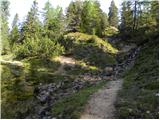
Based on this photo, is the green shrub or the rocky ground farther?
the green shrub

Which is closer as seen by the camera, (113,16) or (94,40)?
(94,40)

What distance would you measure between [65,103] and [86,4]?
5386 centimetres

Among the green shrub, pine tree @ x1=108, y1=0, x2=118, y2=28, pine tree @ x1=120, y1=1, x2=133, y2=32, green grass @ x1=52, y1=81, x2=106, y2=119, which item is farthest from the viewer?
pine tree @ x1=108, y1=0, x2=118, y2=28

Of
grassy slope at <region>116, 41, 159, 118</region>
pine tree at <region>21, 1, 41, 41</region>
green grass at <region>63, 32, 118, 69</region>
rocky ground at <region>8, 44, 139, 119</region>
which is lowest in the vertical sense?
rocky ground at <region>8, 44, 139, 119</region>

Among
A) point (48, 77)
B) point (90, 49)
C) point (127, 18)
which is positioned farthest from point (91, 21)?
point (48, 77)

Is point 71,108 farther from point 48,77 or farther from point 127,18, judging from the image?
point 127,18

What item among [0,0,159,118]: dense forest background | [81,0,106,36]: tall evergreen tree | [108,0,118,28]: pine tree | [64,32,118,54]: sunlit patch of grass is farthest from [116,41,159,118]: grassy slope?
[108,0,118,28]: pine tree

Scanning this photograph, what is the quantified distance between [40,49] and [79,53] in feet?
23.6

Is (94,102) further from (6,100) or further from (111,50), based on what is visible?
(111,50)

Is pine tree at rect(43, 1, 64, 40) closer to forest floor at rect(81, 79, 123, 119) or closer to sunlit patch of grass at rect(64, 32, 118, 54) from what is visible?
sunlit patch of grass at rect(64, 32, 118, 54)

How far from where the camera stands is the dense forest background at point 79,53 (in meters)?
25.5

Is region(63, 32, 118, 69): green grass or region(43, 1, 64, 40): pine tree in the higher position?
region(43, 1, 64, 40): pine tree

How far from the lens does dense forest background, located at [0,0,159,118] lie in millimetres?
25508

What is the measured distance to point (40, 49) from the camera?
58656mm
